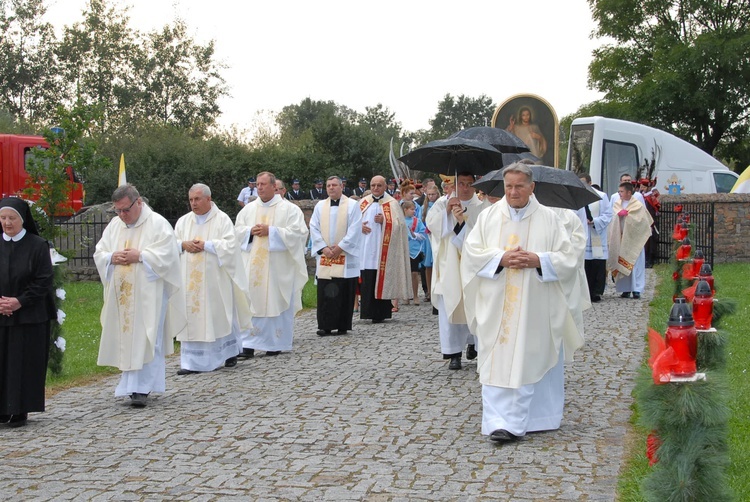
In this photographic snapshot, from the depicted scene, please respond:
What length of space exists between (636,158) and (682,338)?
24.0 meters

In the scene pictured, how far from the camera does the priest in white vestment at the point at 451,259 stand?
31.8 feet

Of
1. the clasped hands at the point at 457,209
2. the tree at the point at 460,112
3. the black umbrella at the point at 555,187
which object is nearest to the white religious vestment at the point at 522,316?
the black umbrella at the point at 555,187

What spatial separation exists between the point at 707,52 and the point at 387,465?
3981 cm

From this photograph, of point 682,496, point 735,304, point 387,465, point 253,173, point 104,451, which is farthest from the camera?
point 253,173

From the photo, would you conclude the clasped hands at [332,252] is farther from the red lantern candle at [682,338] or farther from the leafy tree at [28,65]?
the leafy tree at [28,65]

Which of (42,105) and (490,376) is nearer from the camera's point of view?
(490,376)

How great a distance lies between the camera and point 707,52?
42.3 m

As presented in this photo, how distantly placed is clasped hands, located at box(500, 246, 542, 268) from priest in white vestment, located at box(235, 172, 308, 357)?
16.7 ft

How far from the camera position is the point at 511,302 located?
23.6 feet

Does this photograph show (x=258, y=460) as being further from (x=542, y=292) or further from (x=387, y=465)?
(x=542, y=292)

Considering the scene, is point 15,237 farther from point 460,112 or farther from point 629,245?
point 460,112

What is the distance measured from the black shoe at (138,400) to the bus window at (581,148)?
19449 mm

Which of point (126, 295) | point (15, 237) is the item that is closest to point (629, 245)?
point (126, 295)

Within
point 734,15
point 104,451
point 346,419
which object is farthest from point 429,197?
point 734,15
